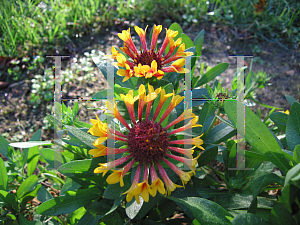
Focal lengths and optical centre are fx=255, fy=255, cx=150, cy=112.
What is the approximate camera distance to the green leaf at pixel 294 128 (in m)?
1.04

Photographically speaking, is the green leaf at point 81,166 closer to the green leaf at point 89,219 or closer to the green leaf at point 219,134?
the green leaf at point 89,219

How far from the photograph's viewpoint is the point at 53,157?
1327 mm

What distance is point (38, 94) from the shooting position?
2.39m

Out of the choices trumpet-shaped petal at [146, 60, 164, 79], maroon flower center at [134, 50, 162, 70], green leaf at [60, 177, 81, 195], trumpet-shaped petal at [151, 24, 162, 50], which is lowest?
green leaf at [60, 177, 81, 195]

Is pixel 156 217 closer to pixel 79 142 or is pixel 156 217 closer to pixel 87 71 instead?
pixel 79 142

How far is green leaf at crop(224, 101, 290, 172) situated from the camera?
3.17 feet

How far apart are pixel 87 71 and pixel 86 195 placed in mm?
1654

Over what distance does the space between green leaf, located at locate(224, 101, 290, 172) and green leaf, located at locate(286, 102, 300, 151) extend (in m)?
0.11

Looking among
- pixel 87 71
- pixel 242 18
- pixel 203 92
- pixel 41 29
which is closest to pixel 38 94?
pixel 87 71

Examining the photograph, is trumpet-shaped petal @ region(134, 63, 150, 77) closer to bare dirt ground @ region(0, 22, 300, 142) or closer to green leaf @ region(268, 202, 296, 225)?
green leaf @ region(268, 202, 296, 225)

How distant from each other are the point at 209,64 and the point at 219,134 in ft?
5.06

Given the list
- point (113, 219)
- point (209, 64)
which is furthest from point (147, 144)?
point (209, 64)

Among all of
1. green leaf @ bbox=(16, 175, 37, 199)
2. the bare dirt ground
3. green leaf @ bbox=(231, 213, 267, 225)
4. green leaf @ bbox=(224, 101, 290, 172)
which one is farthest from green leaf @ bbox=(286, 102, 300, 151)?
the bare dirt ground

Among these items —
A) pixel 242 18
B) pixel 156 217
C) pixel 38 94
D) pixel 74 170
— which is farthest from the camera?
pixel 242 18
